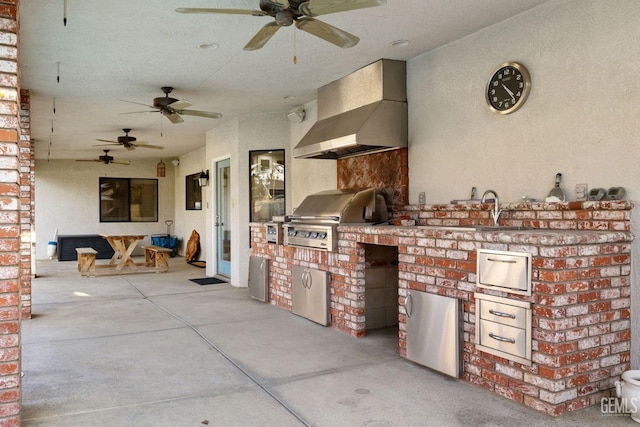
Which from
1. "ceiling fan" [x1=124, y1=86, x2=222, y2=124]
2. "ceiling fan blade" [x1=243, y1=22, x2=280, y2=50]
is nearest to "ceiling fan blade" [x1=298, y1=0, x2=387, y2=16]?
"ceiling fan blade" [x1=243, y1=22, x2=280, y2=50]

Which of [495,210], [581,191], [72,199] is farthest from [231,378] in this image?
[72,199]

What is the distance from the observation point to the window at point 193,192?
464 inches

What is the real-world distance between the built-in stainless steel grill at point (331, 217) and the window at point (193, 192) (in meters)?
6.75

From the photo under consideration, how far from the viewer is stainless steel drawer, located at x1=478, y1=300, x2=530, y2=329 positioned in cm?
281

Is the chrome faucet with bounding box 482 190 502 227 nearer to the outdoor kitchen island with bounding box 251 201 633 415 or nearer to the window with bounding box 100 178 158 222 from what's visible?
the outdoor kitchen island with bounding box 251 201 633 415

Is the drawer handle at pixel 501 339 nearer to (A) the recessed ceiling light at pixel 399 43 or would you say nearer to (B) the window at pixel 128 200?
(A) the recessed ceiling light at pixel 399 43

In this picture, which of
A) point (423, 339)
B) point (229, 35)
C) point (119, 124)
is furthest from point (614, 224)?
point (119, 124)

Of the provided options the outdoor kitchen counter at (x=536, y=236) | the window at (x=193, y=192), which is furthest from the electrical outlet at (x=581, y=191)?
the window at (x=193, y=192)

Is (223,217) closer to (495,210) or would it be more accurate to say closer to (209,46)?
(209,46)

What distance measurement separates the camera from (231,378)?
11.0 feet

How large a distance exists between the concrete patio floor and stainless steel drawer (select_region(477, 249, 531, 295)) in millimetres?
691

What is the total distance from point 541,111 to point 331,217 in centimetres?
211

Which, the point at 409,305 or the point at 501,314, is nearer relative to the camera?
the point at 501,314

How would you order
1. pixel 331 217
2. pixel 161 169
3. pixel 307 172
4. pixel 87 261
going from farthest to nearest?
pixel 161 169 < pixel 87 261 < pixel 307 172 < pixel 331 217
